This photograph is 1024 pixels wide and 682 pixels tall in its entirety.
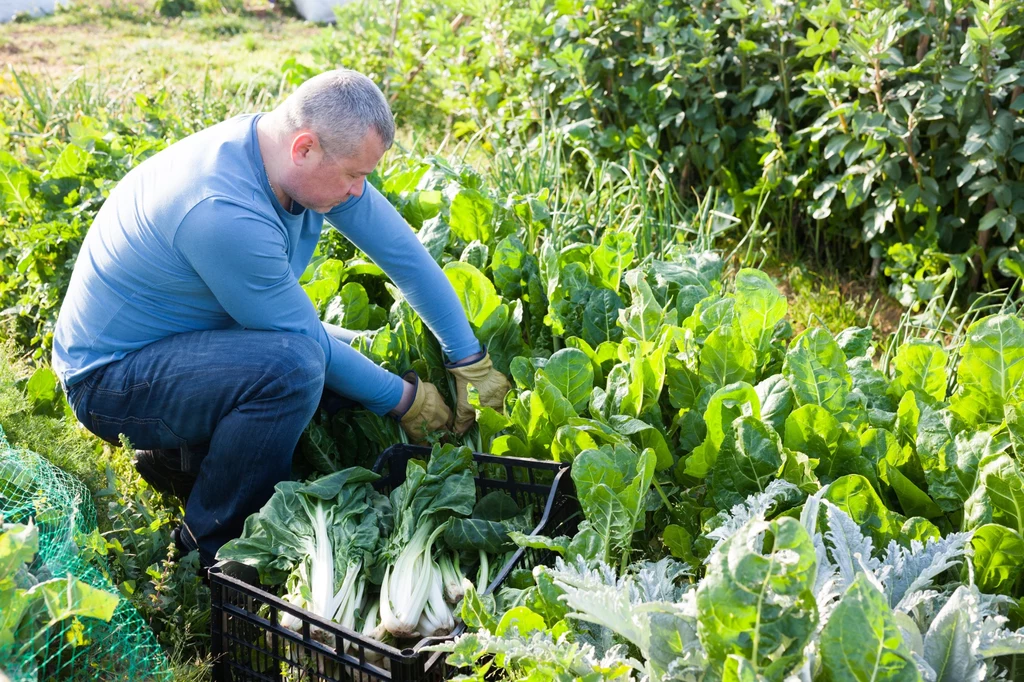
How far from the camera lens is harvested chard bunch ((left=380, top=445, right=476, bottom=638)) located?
2.01m

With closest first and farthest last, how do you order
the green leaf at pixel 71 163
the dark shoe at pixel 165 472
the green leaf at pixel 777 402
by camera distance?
the green leaf at pixel 777 402
the dark shoe at pixel 165 472
the green leaf at pixel 71 163

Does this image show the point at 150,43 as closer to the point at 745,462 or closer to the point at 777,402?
the point at 777,402

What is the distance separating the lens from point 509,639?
162cm

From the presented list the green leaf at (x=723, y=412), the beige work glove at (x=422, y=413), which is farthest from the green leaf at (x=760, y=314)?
the beige work glove at (x=422, y=413)

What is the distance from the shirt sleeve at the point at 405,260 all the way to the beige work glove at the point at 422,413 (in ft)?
0.49

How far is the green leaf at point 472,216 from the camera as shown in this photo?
3.08 metres

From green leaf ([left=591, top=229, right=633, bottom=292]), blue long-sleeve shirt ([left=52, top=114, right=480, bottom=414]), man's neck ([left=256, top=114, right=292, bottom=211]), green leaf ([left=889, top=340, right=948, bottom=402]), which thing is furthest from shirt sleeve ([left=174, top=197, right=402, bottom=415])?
green leaf ([left=889, top=340, right=948, bottom=402])

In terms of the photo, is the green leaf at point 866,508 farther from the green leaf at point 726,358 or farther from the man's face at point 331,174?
the man's face at point 331,174

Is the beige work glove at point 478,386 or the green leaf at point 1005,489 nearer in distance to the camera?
the green leaf at point 1005,489

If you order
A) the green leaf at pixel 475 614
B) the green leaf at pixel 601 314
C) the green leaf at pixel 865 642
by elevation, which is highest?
the green leaf at pixel 865 642

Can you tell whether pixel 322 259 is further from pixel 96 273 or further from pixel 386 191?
pixel 96 273

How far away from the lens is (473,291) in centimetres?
272

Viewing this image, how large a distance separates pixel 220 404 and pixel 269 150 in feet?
2.22

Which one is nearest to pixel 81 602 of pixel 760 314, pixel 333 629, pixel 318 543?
pixel 333 629
